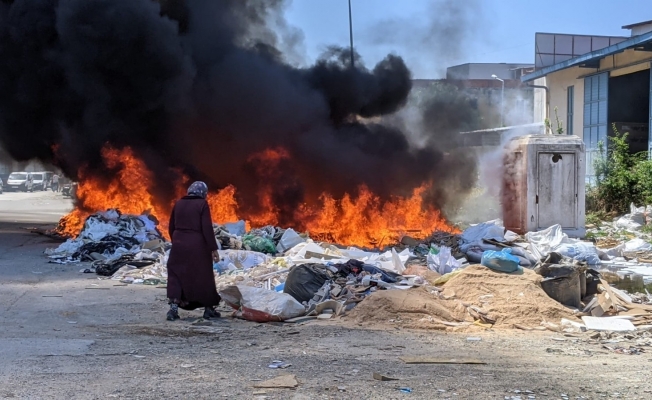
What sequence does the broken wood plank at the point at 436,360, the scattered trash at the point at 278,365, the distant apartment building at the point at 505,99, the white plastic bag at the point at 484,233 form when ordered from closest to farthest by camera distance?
the scattered trash at the point at 278,365 < the broken wood plank at the point at 436,360 < the white plastic bag at the point at 484,233 < the distant apartment building at the point at 505,99

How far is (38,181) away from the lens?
45188mm

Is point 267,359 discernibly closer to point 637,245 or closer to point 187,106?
point 637,245

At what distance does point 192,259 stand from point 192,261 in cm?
2

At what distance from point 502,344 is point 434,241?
23.9ft

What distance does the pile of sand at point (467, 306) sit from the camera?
7219 mm

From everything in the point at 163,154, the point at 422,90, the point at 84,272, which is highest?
the point at 422,90

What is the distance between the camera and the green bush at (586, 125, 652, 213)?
677 inches

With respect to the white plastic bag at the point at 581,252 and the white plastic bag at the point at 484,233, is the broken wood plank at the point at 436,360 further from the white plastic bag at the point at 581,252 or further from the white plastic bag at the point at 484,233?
the white plastic bag at the point at 484,233

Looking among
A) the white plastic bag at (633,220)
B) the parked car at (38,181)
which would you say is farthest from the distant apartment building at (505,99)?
the parked car at (38,181)

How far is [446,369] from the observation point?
5.29m

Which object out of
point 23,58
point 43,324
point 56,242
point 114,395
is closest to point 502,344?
point 114,395

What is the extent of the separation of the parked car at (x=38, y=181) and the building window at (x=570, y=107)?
34036mm

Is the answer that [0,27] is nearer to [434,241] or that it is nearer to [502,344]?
[434,241]

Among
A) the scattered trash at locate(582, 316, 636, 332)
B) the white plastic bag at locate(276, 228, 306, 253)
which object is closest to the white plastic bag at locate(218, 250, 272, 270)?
the white plastic bag at locate(276, 228, 306, 253)
